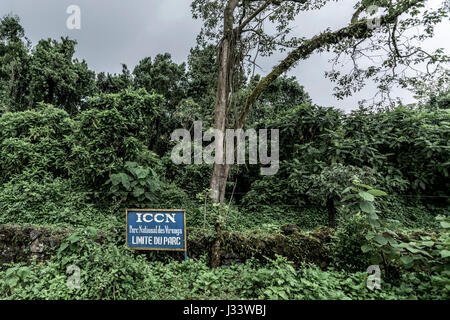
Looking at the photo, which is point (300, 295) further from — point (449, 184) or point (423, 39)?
point (423, 39)

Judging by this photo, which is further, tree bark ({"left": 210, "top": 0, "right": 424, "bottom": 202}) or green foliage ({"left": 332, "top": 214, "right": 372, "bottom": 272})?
tree bark ({"left": 210, "top": 0, "right": 424, "bottom": 202})

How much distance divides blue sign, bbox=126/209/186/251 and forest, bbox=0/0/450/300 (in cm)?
21

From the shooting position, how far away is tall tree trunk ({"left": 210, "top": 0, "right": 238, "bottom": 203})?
Result: 586 centimetres

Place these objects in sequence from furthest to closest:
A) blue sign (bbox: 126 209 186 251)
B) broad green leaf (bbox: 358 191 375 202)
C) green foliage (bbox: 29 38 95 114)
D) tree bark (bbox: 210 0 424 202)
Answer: green foliage (bbox: 29 38 95 114) → tree bark (bbox: 210 0 424 202) → blue sign (bbox: 126 209 186 251) → broad green leaf (bbox: 358 191 375 202)

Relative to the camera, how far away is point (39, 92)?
39.4 feet

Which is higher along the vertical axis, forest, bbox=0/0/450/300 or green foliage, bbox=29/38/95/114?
green foliage, bbox=29/38/95/114

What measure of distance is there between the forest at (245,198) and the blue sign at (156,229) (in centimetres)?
21

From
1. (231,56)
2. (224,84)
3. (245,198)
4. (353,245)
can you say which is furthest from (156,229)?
(231,56)

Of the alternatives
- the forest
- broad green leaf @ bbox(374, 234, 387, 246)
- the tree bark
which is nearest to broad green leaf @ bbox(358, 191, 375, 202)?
the forest

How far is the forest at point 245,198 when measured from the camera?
99.8 inches

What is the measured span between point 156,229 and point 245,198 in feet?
12.4

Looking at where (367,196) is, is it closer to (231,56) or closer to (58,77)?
(231,56)

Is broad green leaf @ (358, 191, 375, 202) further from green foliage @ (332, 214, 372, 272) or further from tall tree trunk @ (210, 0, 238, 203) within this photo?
tall tree trunk @ (210, 0, 238, 203)
